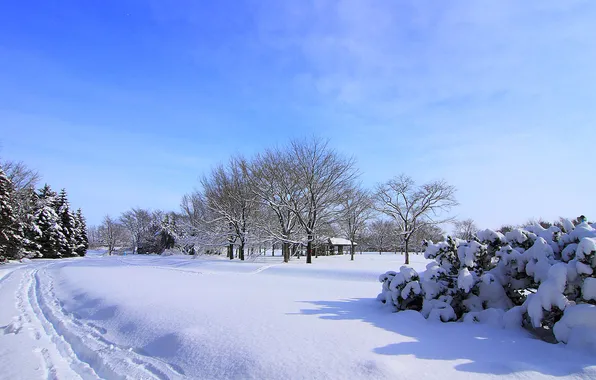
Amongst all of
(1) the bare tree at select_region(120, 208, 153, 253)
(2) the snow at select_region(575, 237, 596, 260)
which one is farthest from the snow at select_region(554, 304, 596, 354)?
(1) the bare tree at select_region(120, 208, 153, 253)

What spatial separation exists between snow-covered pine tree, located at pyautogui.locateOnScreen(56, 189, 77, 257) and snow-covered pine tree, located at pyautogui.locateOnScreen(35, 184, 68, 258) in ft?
5.52

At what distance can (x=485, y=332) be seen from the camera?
564 cm

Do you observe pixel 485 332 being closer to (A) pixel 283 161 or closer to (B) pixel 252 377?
(B) pixel 252 377

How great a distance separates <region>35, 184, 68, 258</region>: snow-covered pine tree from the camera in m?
43.2

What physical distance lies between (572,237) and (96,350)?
832 centimetres

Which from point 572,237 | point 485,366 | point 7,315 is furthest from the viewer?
point 7,315

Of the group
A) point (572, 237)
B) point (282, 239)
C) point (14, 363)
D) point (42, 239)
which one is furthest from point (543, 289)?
point (42, 239)

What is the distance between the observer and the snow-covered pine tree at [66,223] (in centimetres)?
4769


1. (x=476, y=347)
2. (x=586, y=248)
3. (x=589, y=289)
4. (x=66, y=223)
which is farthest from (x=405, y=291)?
(x=66, y=223)

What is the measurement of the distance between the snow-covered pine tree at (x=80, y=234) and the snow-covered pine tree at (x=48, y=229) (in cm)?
606

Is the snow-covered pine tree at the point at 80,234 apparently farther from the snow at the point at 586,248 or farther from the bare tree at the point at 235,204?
the snow at the point at 586,248

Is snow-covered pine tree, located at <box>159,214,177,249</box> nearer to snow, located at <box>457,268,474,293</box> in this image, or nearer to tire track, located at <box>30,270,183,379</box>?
tire track, located at <box>30,270,183,379</box>

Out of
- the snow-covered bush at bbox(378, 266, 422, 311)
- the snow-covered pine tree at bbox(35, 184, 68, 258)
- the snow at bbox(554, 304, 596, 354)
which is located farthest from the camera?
the snow-covered pine tree at bbox(35, 184, 68, 258)

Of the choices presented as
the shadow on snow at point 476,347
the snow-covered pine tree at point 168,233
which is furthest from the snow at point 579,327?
the snow-covered pine tree at point 168,233
